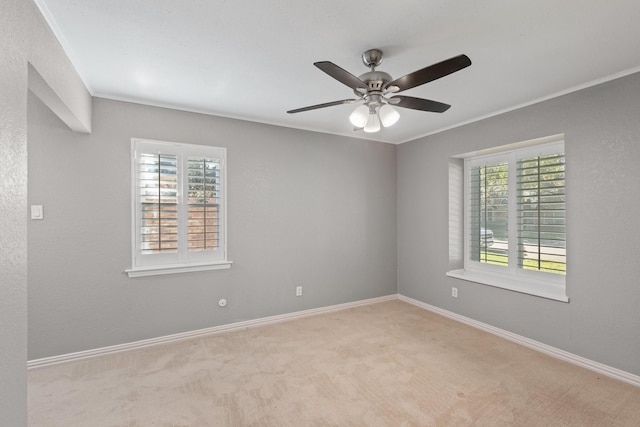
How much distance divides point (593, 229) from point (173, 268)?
3958 mm

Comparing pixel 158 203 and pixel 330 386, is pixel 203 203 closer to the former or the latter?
pixel 158 203

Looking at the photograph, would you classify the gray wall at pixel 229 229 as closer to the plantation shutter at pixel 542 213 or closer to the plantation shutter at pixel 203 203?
the plantation shutter at pixel 203 203

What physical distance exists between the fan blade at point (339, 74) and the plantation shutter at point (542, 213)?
92.4 inches

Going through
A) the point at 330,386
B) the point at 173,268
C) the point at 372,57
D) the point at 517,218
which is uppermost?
the point at 372,57

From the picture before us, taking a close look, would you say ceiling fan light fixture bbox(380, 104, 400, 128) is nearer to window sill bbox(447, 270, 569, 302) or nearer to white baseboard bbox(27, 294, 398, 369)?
window sill bbox(447, 270, 569, 302)

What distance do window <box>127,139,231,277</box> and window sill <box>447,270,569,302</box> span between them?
9.53 ft

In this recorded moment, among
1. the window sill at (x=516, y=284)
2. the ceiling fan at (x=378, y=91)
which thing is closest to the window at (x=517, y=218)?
the window sill at (x=516, y=284)

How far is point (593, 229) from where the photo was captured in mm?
2615

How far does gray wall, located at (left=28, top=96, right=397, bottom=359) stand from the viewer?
269 cm

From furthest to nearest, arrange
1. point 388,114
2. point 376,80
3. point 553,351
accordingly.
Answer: point 553,351 → point 388,114 → point 376,80

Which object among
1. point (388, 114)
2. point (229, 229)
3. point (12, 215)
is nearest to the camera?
point (12, 215)

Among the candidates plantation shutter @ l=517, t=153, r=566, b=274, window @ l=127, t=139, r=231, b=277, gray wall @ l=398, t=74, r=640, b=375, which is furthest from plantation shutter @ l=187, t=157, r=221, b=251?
plantation shutter @ l=517, t=153, r=566, b=274

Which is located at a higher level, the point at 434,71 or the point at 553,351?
the point at 434,71

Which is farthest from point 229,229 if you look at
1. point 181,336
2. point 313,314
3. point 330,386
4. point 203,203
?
point 330,386
